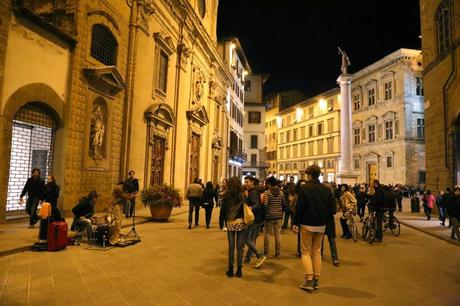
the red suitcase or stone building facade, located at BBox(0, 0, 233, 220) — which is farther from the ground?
stone building facade, located at BBox(0, 0, 233, 220)

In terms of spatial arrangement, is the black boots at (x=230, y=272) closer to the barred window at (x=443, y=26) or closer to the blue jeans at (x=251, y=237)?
the blue jeans at (x=251, y=237)

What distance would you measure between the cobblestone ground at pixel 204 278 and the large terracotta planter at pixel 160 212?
3.96 meters

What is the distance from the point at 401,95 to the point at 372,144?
24.0ft

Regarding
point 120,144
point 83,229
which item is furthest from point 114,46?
point 83,229

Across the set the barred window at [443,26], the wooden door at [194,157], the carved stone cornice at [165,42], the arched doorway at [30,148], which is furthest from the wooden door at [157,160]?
the barred window at [443,26]

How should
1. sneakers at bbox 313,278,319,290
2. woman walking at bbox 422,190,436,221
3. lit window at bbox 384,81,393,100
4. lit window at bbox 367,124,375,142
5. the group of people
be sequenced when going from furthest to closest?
lit window at bbox 367,124,375,142 → lit window at bbox 384,81,393,100 → woman walking at bbox 422,190,436,221 → the group of people → sneakers at bbox 313,278,319,290

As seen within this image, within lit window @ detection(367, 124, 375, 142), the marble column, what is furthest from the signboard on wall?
lit window @ detection(367, 124, 375, 142)

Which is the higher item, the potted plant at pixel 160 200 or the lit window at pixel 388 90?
the lit window at pixel 388 90

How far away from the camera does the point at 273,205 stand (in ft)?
25.1

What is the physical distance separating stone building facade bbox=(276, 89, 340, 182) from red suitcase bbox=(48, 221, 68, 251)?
39763 mm

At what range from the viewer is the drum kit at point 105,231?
8148mm

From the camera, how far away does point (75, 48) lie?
11828mm

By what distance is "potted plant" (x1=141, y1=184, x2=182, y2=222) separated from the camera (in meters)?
12.5

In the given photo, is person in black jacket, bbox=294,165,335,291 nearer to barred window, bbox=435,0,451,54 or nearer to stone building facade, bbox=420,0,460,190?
stone building facade, bbox=420,0,460,190
